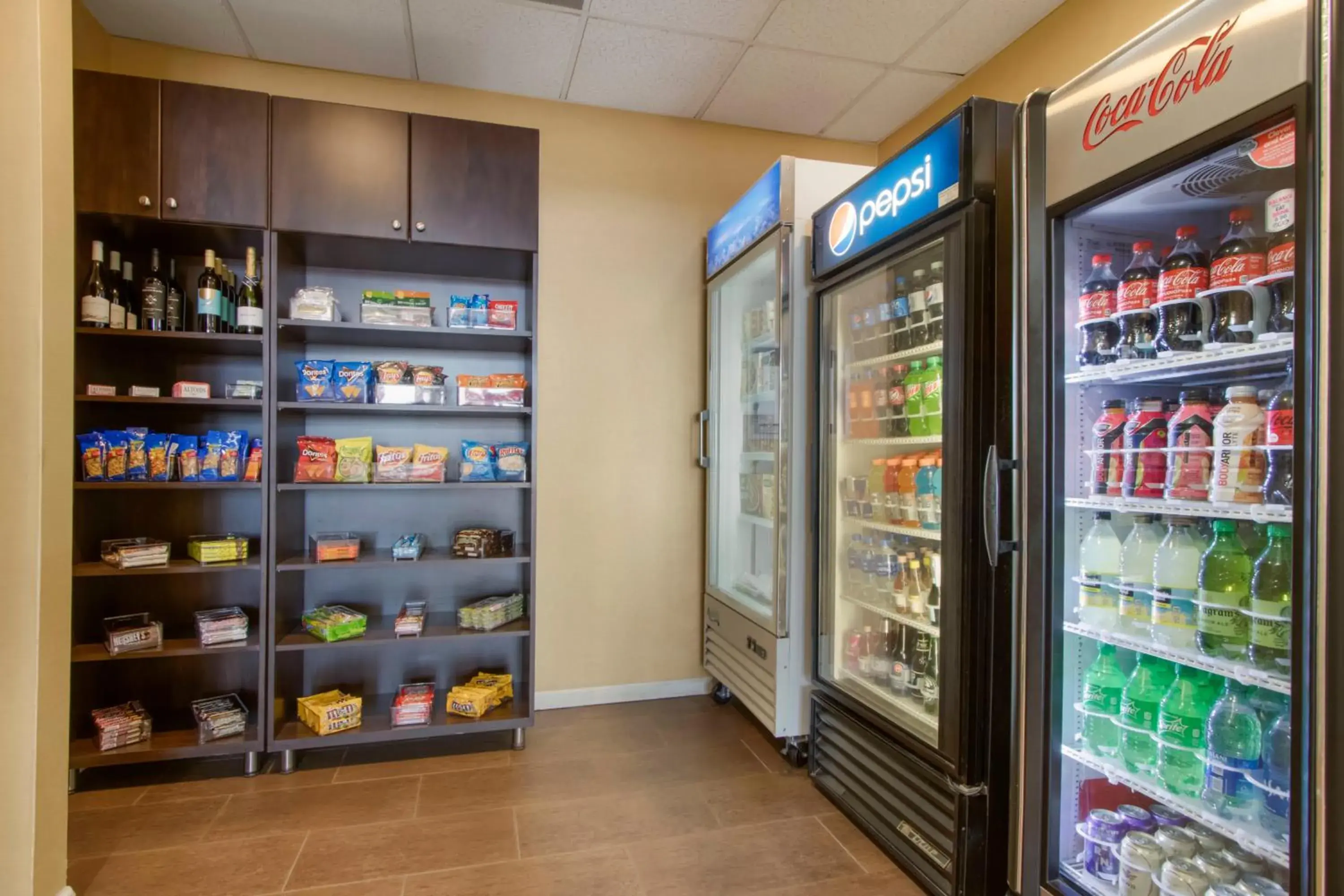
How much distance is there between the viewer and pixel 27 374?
5.70ft

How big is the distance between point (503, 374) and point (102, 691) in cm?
210

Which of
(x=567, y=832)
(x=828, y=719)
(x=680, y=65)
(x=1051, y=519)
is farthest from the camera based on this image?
(x=680, y=65)

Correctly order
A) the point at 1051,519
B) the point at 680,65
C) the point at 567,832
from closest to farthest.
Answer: the point at 1051,519
the point at 567,832
the point at 680,65

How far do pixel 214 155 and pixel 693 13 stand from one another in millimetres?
1940

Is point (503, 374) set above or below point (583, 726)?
above

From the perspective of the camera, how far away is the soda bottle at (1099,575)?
1667mm

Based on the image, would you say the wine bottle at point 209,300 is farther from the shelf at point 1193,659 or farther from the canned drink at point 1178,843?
the canned drink at point 1178,843

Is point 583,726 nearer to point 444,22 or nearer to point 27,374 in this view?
point 27,374

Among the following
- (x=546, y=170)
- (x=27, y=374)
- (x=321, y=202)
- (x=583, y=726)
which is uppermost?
(x=546, y=170)

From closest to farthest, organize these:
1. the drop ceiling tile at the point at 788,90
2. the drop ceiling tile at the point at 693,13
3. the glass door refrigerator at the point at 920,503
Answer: the glass door refrigerator at the point at 920,503 → the drop ceiling tile at the point at 693,13 → the drop ceiling tile at the point at 788,90

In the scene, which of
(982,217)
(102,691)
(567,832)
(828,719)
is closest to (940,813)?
(828,719)

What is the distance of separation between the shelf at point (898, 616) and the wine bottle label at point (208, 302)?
2703 millimetres

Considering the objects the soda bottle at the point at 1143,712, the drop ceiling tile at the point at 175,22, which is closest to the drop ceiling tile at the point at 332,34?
the drop ceiling tile at the point at 175,22

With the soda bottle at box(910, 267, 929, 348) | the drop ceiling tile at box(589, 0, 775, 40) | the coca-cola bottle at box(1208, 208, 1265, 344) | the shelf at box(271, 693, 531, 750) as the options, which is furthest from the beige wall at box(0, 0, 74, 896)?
the coca-cola bottle at box(1208, 208, 1265, 344)
